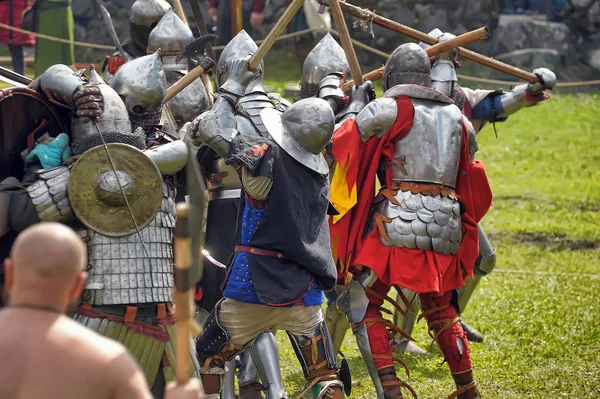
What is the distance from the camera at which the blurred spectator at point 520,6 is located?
58.4 ft

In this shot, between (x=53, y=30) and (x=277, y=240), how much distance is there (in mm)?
9165

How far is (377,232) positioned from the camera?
596 cm

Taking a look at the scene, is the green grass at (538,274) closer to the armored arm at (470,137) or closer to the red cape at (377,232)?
the red cape at (377,232)

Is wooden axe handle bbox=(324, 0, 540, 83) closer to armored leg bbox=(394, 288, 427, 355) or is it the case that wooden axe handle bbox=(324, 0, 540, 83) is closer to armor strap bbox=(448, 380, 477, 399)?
armored leg bbox=(394, 288, 427, 355)

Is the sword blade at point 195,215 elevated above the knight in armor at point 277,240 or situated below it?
above

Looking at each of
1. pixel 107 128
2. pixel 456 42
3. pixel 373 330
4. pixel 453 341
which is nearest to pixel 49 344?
pixel 107 128

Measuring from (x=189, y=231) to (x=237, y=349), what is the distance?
7.87 ft

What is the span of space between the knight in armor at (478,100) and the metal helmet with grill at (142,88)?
225cm

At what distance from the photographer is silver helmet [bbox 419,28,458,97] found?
690 centimetres

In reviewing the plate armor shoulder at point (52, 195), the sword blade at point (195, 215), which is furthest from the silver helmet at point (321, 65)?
the sword blade at point (195, 215)

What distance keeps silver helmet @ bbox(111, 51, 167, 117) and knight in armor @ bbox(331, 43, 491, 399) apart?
3.80 ft

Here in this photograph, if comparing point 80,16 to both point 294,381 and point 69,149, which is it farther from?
point 69,149

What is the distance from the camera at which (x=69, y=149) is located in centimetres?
477

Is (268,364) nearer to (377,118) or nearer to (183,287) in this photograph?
(377,118)
